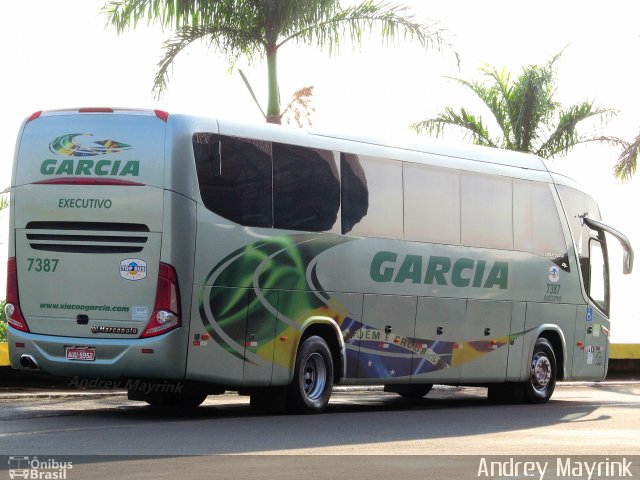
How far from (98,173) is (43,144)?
31.7 inches

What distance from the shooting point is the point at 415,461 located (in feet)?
37.3

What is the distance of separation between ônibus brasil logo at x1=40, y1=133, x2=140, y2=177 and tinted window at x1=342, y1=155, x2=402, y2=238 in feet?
10.7

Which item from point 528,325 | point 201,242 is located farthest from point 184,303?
point 528,325

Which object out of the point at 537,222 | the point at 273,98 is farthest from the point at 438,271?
the point at 273,98

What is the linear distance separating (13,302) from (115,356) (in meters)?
1.50

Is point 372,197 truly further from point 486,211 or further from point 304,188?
point 486,211

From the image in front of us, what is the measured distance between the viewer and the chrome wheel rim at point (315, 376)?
1727cm

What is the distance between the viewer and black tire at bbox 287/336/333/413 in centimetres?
1694

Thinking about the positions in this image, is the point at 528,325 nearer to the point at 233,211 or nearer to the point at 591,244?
the point at 591,244

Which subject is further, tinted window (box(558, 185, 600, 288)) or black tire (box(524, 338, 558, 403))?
tinted window (box(558, 185, 600, 288))
